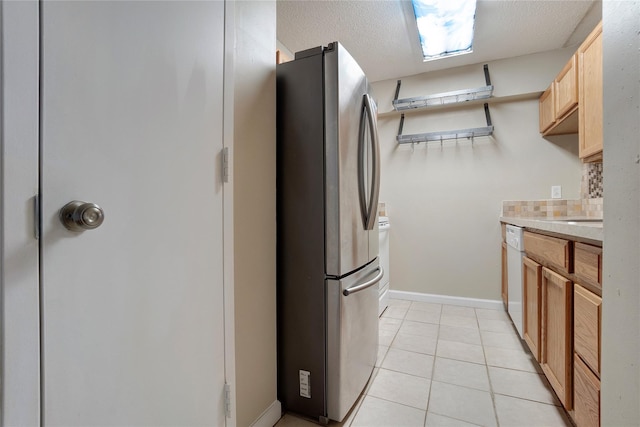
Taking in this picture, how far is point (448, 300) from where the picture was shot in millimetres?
3143

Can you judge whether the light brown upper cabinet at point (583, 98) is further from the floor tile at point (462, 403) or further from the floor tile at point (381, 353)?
the floor tile at point (381, 353)

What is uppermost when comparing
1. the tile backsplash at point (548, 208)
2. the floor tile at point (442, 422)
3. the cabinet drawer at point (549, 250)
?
the tile backsplash at point (548, 208)

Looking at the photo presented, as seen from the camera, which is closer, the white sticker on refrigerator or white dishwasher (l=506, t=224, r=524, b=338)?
the white sticker on refrigerator

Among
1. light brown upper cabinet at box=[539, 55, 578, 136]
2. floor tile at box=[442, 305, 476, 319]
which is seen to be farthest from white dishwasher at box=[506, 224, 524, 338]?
light brown upper cabinet at box=[539, 55, 578, 136]

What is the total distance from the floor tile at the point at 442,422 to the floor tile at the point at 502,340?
98 cm

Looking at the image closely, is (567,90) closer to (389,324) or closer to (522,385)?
(522,385)

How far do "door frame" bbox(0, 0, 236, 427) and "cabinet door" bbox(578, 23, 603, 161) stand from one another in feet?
8.30

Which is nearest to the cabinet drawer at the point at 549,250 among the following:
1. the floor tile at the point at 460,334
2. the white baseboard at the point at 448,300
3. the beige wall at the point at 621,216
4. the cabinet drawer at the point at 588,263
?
the cabinet drawer at the point at 588,263

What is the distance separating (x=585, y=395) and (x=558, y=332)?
1.03ft

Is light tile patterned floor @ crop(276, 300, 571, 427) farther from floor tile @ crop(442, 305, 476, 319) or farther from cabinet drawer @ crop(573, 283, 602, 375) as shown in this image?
cabinet drawer @ crop(573, 283, 602, 375)

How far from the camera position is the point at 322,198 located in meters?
1.34

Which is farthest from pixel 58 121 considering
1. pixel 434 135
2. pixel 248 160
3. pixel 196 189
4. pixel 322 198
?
pixel 434 135

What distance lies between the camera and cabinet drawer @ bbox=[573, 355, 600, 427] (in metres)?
1.00

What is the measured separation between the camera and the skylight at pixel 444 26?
209 centimetres
